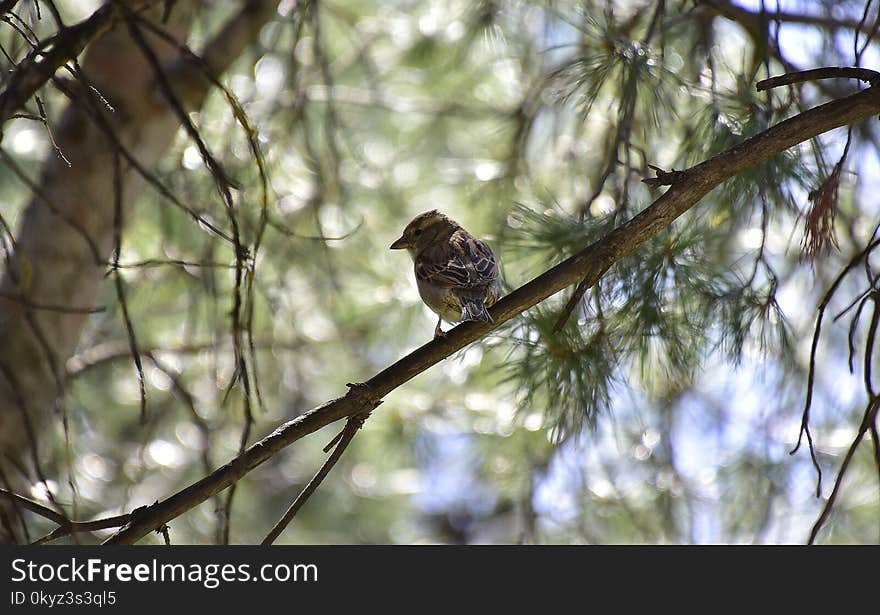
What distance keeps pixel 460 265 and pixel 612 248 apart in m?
1.14

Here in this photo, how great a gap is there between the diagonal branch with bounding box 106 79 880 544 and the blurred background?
11 cm

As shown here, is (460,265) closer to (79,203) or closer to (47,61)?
(79,203)

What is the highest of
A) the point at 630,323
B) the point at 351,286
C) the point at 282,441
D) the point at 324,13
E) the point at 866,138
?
the point at 324,13

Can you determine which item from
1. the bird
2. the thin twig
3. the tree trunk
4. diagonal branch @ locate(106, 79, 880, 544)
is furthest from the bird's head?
the thin twig

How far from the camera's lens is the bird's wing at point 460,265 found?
271 cm

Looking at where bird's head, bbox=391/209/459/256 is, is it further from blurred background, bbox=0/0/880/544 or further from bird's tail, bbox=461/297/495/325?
bird's tail, bbox=461/297/495/325

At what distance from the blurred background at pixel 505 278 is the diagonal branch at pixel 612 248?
11 cm

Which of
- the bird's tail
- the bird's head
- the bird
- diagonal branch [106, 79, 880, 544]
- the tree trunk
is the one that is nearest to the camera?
diagonal branch [106, 79, 880, 544]

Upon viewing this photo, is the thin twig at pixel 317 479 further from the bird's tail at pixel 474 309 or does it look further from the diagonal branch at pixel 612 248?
the bird's tail at pixel 474 309

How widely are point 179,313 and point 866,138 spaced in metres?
Answer: 3.71

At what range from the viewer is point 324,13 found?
517 centimetres

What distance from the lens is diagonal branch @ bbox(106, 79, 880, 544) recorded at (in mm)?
1619
